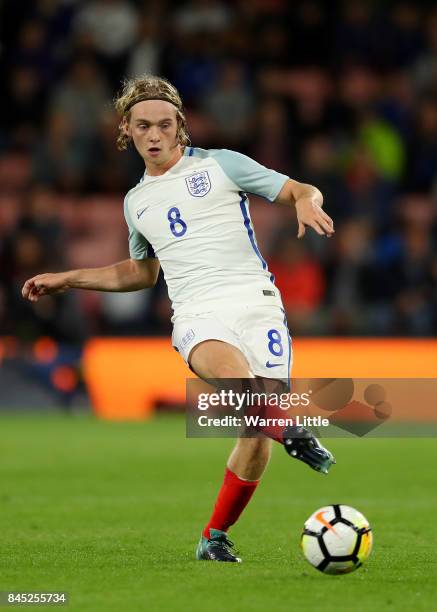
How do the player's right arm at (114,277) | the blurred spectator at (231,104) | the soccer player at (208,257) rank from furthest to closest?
the blurred spectator at (231,104) → the player's right arm at (114,277) → the soccer player at (208,257)

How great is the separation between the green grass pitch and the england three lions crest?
5.72 ft

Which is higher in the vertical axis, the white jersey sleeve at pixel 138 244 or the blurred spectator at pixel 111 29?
the blurred spectator at pixel 111 29

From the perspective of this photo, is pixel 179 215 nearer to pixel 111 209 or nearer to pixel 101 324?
pixel 101 324

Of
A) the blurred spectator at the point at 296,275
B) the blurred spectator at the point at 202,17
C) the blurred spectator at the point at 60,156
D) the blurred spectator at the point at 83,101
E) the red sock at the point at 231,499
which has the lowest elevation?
the red sock at the point at 231,499

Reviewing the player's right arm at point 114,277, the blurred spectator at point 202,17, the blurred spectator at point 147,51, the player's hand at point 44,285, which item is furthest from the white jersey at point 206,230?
the blurred spectator at point 202,17

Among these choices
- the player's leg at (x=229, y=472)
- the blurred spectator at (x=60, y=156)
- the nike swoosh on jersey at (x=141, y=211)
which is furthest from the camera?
the blurred spectator at (x=60, y=156)

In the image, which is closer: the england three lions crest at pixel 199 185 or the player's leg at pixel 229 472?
the player's leg at pixel 229 472

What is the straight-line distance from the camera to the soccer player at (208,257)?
6.48 meters

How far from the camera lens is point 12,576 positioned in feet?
19.6

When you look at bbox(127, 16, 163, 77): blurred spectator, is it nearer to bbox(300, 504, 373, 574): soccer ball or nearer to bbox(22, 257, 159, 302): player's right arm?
bbox(22, 257, 159, 302): player's right arm

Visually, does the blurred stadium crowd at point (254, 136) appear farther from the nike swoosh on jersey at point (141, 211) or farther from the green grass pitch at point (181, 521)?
the nike swoosh on jersey at point (141, 211)

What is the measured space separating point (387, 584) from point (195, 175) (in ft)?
7.18

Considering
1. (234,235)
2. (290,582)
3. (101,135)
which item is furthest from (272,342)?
(101,135)

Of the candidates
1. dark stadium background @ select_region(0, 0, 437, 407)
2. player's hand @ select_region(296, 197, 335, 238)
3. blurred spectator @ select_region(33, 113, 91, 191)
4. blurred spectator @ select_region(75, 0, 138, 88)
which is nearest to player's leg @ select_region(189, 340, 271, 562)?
player's hand @ select_region(296, 197, 335, 238)
